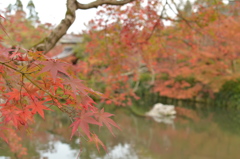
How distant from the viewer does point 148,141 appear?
16.9ft

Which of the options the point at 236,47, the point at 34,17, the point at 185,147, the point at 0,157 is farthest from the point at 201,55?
the point at 34,17

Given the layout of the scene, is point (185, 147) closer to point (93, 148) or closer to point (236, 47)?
point (93, 148)

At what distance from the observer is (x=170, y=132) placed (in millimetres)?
5852

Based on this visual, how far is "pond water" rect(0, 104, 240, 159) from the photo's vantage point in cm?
429

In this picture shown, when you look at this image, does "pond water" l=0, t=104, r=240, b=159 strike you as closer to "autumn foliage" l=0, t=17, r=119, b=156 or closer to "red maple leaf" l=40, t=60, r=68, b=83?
"autumn foliage" l=0, t=17, r=119, b=156

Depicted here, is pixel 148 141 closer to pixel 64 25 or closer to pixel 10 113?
pixel 64 25

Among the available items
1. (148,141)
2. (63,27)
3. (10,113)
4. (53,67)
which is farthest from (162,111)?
(53,67)

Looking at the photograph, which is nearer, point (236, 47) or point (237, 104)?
point (236, 47)

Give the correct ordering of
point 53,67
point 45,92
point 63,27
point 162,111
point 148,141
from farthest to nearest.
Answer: point 162,111 → point 148,141 → point 63,27 → point 45,92 → point 53,67

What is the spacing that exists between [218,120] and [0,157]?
5964mm

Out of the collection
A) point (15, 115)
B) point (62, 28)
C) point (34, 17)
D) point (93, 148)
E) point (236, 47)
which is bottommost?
point (93, 148)

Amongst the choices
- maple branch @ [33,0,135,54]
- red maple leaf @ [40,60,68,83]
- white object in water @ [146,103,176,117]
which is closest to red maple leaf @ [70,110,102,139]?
red maple leaf @ [40,60,68,83]

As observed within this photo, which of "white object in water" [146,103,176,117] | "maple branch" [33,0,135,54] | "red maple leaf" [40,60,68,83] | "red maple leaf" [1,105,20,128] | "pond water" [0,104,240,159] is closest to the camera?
"red maple leaf" [40,60,68,83]

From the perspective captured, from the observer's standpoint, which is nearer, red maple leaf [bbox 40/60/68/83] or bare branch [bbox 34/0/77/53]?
red maple leaf [bbox 40/60/68/83]
